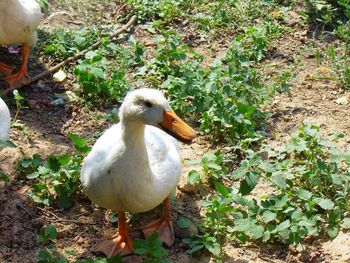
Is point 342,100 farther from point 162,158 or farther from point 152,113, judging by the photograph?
point 152,113

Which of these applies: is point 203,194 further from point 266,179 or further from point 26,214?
point 26,214

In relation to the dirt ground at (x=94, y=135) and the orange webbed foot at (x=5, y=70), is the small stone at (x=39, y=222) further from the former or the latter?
the orange webbed foot at (x=5, y=70)

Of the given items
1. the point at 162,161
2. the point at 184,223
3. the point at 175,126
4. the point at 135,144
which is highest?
the point at 175,126

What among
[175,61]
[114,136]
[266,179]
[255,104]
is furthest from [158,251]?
[175,61]

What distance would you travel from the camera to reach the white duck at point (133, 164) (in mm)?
3863

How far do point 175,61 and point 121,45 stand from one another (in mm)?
698

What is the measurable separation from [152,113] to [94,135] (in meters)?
1.48

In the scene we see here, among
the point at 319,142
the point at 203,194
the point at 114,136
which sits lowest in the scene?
the point at 203,194

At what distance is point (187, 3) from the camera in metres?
6.96

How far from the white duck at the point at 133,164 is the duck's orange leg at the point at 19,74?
5.88 feet

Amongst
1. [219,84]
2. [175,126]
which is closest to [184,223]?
[175,126]

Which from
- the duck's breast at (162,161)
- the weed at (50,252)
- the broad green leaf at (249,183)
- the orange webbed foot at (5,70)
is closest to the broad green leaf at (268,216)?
the broad green leaf at (249,183)

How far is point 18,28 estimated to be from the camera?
18.5ft

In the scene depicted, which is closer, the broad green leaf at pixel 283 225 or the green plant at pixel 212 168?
the broad green leaf at pixel 283 225
